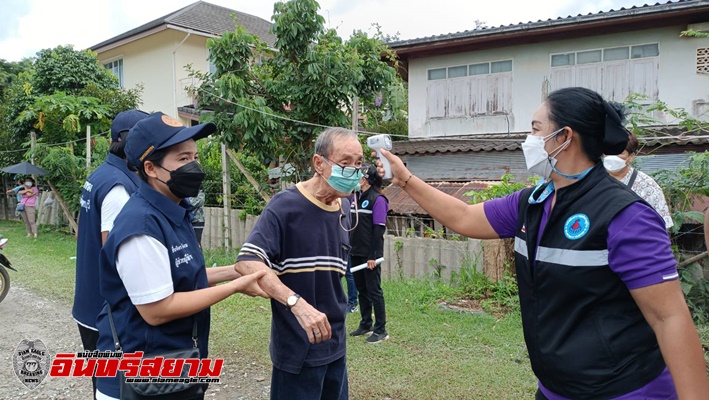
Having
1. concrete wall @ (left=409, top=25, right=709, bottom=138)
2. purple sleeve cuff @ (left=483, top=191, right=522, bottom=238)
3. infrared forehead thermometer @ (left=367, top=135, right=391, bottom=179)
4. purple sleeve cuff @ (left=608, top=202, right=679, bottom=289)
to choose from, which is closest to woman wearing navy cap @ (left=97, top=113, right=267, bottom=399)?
infrared forehead thermometer @ (left=367, top=135, right=391, bottom=179)

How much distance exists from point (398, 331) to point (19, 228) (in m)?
16.5

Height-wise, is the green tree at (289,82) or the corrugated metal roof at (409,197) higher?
the green tree at (289,82)

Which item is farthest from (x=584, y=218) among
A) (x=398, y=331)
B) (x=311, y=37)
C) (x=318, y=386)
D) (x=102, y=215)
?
(x=311, y=37)

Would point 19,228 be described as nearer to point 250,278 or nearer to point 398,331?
point 398,331

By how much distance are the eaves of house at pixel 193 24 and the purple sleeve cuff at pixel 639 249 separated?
52.4 ft

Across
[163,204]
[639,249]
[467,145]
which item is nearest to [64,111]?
[467,145]

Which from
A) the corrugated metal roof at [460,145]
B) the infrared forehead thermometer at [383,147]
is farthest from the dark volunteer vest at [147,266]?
the corrugated metal roof at [460,145]

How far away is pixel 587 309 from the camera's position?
69.3 inches

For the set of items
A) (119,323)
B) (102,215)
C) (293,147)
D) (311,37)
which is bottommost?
(119,323)

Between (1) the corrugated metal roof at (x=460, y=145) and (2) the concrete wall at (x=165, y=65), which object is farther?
(2) the concrete wall at (x=165, y=65)

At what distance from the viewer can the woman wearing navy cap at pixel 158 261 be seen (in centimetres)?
194

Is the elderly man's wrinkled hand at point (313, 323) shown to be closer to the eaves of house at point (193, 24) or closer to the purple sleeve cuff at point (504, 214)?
the purple sleeve cuff at point (504, 214)

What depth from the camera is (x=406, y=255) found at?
768 cm

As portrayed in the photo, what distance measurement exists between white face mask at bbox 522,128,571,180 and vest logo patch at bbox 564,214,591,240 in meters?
0.28
